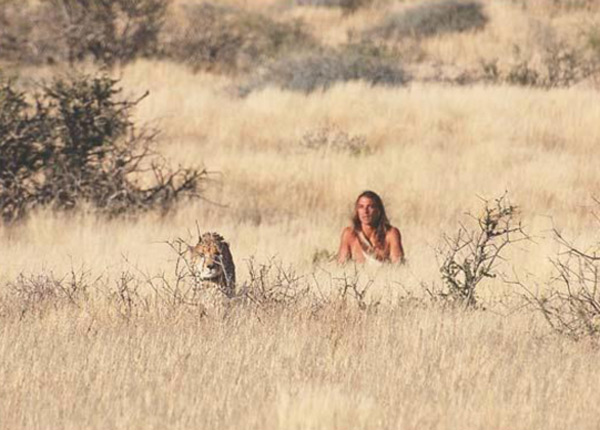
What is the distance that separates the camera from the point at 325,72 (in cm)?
2348

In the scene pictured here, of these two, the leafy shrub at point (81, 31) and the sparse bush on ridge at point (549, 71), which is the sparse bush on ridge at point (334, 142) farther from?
the leafy shrub at point (81, 31)

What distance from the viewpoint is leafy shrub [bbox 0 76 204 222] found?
520 inches

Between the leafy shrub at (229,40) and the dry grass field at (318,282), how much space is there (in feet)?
22.9

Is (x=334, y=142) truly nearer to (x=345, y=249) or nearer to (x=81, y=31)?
(x=345, y=249)

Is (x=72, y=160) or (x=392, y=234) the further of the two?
(x=72, y=160)

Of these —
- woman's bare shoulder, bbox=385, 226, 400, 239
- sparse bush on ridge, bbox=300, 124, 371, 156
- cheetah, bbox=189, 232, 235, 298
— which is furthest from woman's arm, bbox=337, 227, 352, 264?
sparse bush on ridge, bbox=300, 124, 371, 156

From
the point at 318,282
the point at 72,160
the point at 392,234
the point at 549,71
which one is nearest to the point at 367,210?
the point at 392,234

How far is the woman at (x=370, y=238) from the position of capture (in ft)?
33.2

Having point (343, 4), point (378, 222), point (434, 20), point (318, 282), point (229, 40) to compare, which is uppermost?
point (343, 4)

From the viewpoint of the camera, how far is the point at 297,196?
1407cm

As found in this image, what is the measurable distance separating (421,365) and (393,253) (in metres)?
4.29

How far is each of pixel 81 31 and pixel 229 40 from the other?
4.27 metres

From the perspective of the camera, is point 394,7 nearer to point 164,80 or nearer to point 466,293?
point 164,80

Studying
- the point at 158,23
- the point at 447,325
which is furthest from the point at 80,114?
the point at 158,23
